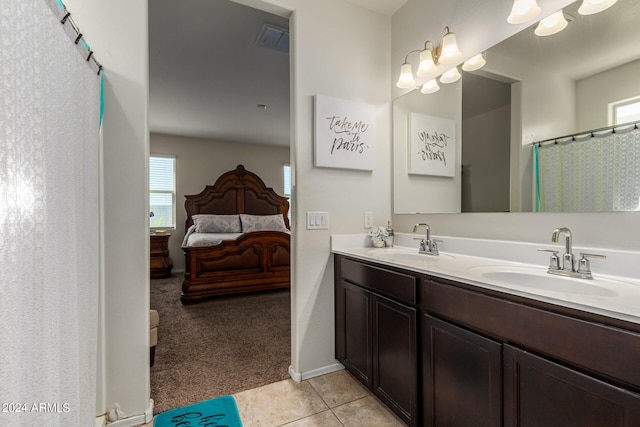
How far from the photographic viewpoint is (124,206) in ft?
5.21

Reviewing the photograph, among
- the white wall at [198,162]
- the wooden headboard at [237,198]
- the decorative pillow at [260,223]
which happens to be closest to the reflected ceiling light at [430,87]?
the decorative pillow at [260,223]

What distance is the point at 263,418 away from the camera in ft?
5.40

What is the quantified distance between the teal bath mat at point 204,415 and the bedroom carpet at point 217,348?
0.22 feet

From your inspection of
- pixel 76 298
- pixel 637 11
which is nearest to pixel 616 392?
pixel 637 11

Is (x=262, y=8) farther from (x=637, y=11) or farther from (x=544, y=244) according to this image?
(x=544, y=244)

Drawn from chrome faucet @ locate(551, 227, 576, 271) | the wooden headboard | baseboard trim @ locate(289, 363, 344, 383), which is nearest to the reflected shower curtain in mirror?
chrome faucet @ locate(551, 227, 576, 271)

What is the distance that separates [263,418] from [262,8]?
8.18 ft

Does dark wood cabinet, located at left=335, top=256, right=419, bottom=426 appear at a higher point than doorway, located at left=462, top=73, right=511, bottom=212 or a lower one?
lower

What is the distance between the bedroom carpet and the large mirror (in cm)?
165

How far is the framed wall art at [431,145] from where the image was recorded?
2.02 metres

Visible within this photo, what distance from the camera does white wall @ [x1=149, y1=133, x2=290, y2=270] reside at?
18.9 feet

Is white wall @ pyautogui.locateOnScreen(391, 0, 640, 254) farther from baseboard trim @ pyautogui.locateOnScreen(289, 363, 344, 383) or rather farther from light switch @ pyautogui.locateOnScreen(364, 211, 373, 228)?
baseboard trim @ pyautogui.locateOnScreen(289, 363, 344, 383)

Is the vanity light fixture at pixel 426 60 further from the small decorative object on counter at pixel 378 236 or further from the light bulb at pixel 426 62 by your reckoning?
the small decorative object on counter at pixel 378 236

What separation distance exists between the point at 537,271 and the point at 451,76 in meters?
1.29
